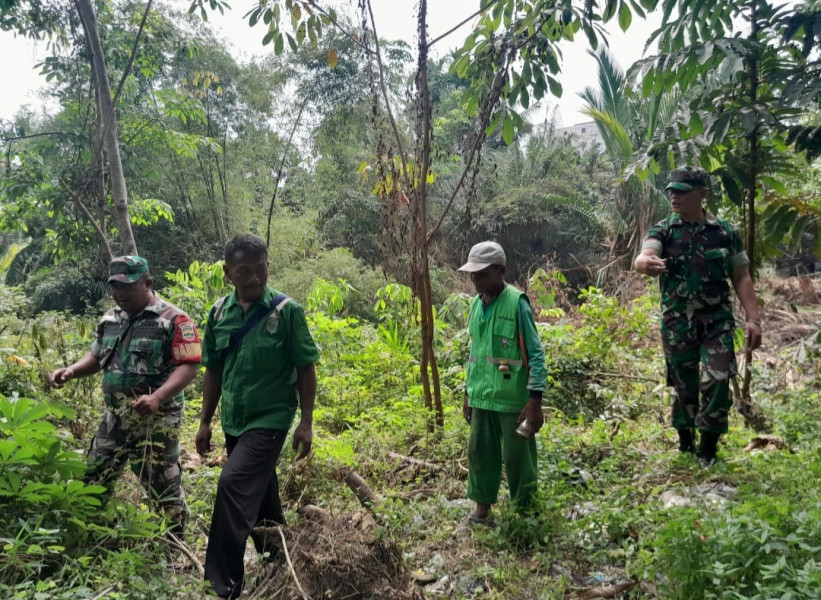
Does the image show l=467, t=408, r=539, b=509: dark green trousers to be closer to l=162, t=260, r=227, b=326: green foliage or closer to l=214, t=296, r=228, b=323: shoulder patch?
l=214, t=296, r=228, b=323: shoulder patch

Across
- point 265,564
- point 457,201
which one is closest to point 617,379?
point 265,564

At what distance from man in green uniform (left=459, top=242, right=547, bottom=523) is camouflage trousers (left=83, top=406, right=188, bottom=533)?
166 cm

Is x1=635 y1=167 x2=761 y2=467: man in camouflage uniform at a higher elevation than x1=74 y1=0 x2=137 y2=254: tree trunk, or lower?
lower

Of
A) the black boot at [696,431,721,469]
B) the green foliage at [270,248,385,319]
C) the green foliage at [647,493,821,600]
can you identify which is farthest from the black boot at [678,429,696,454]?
the green foliage at [270,248,385,319]

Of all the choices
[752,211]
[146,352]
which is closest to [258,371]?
[146,352]

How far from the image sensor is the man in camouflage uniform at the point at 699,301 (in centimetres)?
363

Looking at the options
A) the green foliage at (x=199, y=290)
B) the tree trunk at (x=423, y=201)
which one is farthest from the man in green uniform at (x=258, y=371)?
the green foliage at (x=199, y=290)

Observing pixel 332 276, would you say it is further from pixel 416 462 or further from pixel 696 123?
pixel 696 123

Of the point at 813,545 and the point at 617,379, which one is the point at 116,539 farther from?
the point at 617,379

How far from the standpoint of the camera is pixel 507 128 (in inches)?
167

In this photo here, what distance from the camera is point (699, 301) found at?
3746 millimetres

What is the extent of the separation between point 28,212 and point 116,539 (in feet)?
19.9

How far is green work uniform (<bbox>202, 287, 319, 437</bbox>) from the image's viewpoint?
284 cm

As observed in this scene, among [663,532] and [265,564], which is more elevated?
[663,532]
